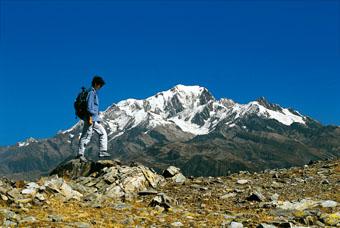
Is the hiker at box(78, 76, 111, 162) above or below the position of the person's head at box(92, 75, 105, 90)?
below

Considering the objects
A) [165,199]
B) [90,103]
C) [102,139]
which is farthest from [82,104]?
[165,199]

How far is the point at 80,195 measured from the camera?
66.9 feet

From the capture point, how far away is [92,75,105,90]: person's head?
26.1 meters

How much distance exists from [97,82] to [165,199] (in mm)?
9565

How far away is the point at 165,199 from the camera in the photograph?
19.2 meters

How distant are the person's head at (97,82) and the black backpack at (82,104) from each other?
55 centimetres

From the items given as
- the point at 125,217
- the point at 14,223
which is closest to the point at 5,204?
the point at 14,223

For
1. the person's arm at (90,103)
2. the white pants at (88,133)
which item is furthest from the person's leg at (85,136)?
the person's arm at (90,103)

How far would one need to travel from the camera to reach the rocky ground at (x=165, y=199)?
51.7 feet

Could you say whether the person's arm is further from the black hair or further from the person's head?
the black hair

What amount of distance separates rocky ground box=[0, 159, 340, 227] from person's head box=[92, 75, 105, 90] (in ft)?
14.0

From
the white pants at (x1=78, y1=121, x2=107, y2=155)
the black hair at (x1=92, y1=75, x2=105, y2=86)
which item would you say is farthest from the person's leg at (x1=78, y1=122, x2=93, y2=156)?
the black hair at (x1=92, y1=75, x2=105, y2=86)

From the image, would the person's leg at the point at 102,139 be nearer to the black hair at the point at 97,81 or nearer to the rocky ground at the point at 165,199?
the rocky ground at the point at 165,199

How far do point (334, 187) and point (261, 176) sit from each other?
17.3ft
